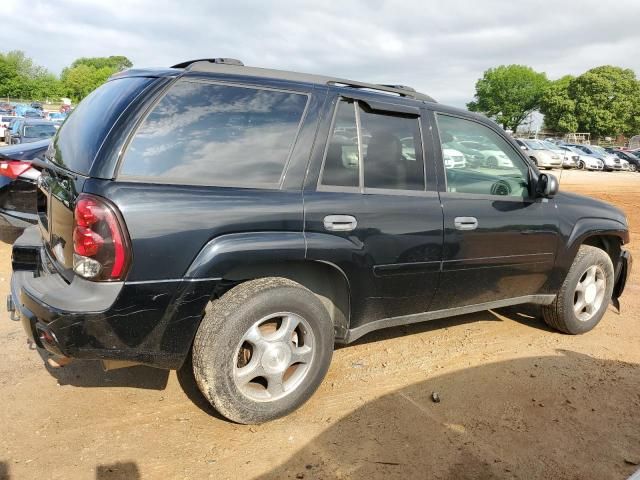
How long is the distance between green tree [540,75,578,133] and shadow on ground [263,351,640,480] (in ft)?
245

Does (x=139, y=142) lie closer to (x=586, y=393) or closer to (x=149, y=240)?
(x=149, y=240)

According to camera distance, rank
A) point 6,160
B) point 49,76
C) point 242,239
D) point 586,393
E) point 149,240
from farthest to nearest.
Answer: point 49,76 → point 6,160 → point 586,393 → point 242,239 → point 149,240

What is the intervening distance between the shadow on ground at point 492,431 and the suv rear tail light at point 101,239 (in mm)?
1247

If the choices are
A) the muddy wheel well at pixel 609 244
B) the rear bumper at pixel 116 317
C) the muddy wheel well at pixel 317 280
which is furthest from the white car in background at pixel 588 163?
the rear bumper at pixel 116 317

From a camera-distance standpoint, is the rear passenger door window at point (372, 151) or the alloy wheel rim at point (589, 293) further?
the alloy wheel rim at point (589, 293)

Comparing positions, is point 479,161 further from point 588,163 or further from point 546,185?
point 588,163

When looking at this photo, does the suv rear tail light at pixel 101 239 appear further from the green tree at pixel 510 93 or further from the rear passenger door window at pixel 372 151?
the green tree at pixel 510 93

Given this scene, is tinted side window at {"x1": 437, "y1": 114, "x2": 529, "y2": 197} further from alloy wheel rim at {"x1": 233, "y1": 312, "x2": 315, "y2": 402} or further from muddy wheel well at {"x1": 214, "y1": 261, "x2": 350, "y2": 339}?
alloy wheel rim at {"x1": 233, "y1": 312, "x2": 315, "y2": 402}

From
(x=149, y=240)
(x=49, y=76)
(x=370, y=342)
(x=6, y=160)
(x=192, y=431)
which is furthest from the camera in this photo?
(x=49, y=76)

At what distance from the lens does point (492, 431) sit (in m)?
2.96

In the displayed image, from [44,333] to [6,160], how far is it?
4.09 meters

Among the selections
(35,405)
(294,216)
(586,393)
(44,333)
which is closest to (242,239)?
(294,216)

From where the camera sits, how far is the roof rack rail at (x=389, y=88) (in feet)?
10.5

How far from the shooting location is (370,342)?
13.5 feet
